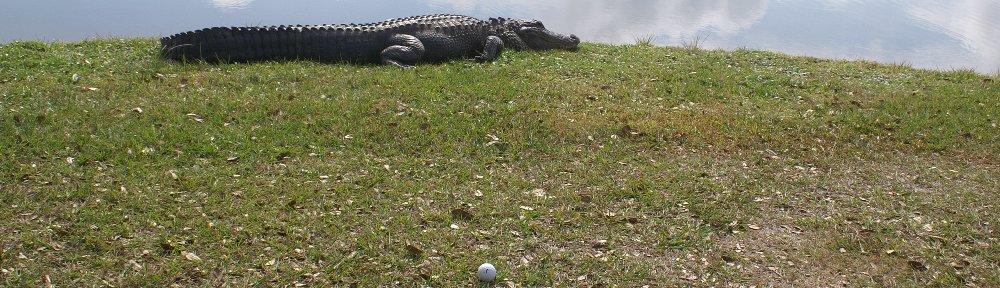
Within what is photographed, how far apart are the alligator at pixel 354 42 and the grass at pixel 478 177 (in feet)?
1.09

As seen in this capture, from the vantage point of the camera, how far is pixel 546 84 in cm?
870

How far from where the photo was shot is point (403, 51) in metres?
9.52

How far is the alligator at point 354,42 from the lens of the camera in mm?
9062

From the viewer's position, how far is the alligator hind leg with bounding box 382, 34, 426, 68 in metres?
9.47

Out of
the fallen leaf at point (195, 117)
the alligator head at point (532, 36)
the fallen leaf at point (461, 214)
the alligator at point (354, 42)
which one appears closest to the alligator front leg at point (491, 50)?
the alligator at point (354, 42)

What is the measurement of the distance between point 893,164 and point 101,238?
18.9ft

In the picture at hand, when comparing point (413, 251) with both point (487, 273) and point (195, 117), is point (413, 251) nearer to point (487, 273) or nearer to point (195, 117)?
point (487, 273)

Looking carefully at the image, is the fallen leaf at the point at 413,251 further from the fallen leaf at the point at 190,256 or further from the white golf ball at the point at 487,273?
the fallen leaf at the point at 190,256

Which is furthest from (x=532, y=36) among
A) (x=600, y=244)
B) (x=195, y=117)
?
(x=600, y=244)

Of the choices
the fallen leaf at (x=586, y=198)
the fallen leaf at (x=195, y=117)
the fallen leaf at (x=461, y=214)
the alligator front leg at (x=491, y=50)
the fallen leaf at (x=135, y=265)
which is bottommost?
the fallen leaf at (x=135, y=265)

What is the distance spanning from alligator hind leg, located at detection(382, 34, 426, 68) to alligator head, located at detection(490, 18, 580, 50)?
1.47 metres

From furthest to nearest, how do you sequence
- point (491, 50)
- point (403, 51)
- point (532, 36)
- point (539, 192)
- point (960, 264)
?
point (532, 36)
point (491, 50)
point (403, 51)
point (539, 192)
point (960, 264)

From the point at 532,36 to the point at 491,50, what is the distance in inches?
43.9

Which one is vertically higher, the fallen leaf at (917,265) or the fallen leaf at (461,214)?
the fallen leaf at (461,214)
